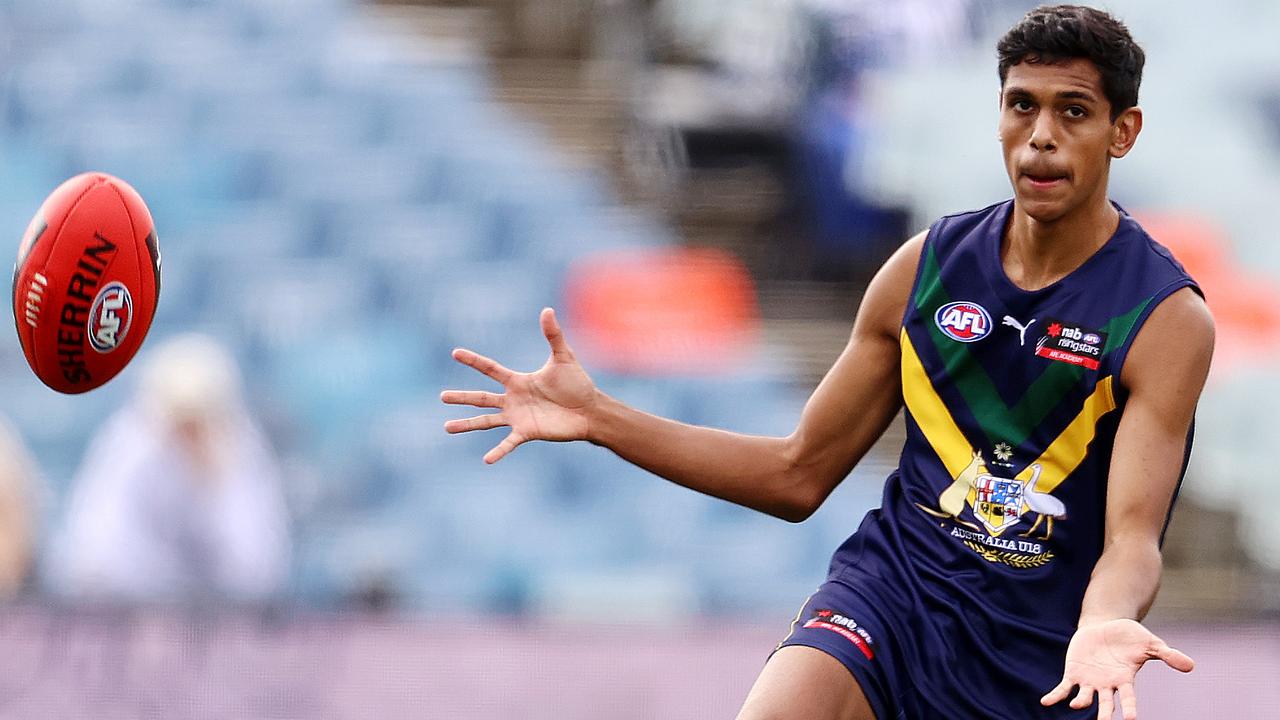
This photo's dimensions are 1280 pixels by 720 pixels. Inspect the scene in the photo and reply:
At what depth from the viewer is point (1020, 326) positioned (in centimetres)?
360

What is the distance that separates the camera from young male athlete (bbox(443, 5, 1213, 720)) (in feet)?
11.2

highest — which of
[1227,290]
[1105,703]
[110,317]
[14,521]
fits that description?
[110,317]

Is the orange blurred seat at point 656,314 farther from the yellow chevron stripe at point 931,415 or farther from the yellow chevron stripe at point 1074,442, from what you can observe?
the yellow chevron stripe at point 1074,442

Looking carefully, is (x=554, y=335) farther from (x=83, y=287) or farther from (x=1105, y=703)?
(x=1105, y=703)

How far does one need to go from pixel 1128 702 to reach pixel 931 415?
87 cm

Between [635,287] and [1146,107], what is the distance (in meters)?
3.77

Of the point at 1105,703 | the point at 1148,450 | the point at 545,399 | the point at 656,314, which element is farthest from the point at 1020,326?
the point at 656,314

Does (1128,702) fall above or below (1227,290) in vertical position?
above

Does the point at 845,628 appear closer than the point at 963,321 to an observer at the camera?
Yes

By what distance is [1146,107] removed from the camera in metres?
11.0

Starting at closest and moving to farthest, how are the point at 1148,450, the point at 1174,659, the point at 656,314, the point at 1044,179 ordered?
the point at 1174,659, the point at 1148,450, the point at 1044,179, the point at 656,314

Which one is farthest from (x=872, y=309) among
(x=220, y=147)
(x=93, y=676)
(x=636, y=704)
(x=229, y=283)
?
(x=220, y=147)

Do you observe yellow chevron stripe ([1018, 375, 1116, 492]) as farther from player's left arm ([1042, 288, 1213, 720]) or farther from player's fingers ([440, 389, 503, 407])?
player's fingers ([440, 389, 503, 407])

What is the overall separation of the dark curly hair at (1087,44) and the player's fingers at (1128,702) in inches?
44.4
